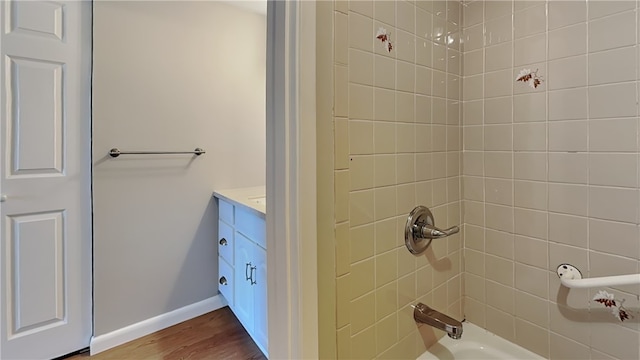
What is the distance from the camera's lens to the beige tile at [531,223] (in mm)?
1004

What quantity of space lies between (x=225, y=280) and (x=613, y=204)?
191cm

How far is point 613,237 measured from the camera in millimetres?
863

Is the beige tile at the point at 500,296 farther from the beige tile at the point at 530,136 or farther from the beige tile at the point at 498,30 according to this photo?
the beige tile at the point at 498,30

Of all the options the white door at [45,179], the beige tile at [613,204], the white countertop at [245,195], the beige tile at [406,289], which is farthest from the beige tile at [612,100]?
the white door at [45,179]

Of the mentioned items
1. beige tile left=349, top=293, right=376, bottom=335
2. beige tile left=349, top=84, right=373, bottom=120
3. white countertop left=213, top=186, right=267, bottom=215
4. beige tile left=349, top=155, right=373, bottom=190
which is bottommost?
beige tile left=349, top=293, right=376, bottom=335

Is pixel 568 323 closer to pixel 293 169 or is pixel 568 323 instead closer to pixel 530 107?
pixel 530 107

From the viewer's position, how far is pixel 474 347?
111 centimetres

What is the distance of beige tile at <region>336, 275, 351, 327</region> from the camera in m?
0.75

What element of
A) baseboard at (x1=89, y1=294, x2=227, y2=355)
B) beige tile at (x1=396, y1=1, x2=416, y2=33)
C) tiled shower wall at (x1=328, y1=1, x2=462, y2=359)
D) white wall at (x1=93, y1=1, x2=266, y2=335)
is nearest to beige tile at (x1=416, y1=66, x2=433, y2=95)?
tiled shower wall at (x1=328, y1=1, x2=462, y2=359)

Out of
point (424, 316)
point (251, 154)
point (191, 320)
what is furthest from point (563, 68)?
point (191, 320)

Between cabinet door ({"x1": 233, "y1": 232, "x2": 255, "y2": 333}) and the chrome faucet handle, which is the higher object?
the chrome faucet handle

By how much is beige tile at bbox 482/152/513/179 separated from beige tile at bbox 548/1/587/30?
1.42ft

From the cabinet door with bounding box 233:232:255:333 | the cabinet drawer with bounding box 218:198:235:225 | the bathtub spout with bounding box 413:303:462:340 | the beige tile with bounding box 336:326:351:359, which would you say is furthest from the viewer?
the cabinet drawer with bounding box 218:198:235:225

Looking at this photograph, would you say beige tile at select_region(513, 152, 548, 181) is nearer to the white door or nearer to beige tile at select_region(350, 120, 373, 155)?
beige tile at select_region(350, 120, 373, 155)
